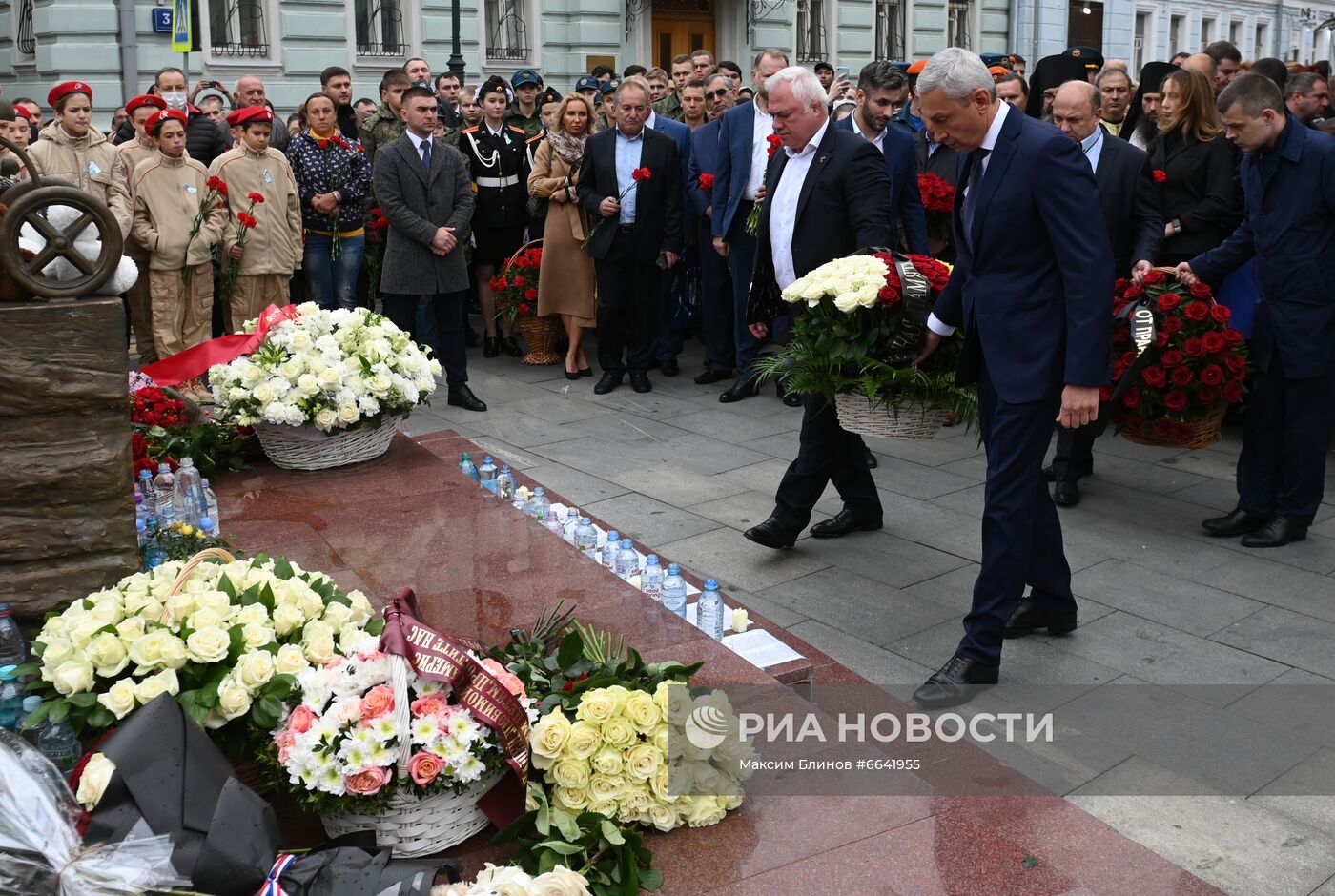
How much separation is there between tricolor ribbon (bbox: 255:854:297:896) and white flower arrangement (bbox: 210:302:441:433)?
3685mm

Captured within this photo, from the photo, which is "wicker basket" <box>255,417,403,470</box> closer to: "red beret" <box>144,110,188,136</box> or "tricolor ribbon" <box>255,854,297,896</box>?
"tricolor ribbon" <box>255,854,297,896</box>

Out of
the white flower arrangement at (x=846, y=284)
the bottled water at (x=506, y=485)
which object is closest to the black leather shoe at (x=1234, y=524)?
the white flower arrangement at (x=846, y=284)

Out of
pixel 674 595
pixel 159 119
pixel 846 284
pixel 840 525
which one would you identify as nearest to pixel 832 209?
pixel 846 284

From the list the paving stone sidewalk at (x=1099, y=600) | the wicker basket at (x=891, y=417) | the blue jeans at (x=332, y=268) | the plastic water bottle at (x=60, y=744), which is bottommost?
the paving stone sidewalk at (x=1099, y=600)

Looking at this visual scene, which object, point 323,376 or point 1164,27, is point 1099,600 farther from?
point 1164,27

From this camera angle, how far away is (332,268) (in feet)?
36.2

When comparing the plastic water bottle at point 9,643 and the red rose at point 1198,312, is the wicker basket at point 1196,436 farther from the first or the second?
the plastic water bottle at point 9,643

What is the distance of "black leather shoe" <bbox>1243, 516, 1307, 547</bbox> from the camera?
6.79 metres

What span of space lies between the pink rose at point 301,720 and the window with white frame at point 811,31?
21.6 m

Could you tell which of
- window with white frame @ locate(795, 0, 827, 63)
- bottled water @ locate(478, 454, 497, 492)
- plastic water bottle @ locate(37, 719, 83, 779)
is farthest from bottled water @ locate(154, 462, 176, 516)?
window with white frame @ locate(795, 0, 827, 63)

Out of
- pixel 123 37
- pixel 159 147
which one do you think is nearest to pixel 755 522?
pixel 159 147

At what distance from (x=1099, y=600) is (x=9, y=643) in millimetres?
4288

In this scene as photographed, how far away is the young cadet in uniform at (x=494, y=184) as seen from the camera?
1131cm

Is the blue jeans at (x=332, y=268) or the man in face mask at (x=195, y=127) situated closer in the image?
the blue jeans at (x=332, y=268)
